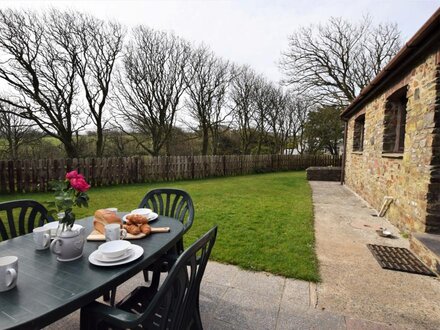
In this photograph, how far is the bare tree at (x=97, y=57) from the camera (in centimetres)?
1049

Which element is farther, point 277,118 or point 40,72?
point 277,118

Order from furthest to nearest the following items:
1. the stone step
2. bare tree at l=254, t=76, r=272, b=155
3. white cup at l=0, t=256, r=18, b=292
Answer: bare tree at l=254, t=76, r=272, b=155 < the stone step < white cup at l=0, t=256, r=18, b=292

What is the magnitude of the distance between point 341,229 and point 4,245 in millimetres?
4417

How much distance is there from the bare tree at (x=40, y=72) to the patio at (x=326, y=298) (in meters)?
10.7

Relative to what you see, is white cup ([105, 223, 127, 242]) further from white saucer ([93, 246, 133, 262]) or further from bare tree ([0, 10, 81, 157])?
bare tree ([0, 10, 81, 157])

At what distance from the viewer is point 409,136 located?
3.65 metres

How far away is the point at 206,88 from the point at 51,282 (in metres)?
14.9

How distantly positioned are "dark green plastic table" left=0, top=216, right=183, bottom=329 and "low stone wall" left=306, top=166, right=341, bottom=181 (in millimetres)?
9913

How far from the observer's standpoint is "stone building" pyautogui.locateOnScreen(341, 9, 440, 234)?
9.80ft

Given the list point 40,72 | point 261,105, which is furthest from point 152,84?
point 261,105

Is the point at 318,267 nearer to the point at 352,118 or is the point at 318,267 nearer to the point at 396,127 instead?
the point at 396,127

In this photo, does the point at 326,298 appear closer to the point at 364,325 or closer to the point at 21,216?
the point at 364,325

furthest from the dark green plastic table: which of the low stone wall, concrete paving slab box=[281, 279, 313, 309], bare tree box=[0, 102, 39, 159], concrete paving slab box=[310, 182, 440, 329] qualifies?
bare tree box=[0, 102, 39, 159]

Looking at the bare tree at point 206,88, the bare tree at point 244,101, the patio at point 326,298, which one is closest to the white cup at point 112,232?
the patio at point 326,298
